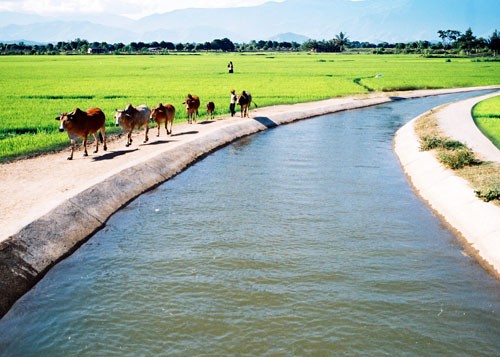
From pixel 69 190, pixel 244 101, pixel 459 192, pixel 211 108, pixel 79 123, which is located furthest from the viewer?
pixel 244 101

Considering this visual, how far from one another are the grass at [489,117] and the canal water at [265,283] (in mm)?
11349

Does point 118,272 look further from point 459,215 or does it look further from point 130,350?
point 459,215

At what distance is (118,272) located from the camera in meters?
11.2

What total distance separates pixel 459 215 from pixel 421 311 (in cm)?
588

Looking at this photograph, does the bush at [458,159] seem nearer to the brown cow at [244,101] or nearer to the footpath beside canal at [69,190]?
the footpath beside canal at [69,190]

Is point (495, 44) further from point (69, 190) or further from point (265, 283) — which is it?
point (265, 283)

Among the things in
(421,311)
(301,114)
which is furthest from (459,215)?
(301,114)

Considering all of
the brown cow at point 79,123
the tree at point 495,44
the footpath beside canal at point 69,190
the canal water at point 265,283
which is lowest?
the canal water at point 265,283

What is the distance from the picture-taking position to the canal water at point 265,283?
8.50m

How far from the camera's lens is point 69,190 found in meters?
14.8

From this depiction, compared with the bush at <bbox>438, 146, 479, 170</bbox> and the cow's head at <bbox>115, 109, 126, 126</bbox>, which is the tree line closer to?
the bush at <bbox>438, 146, 479, 170</bbox>

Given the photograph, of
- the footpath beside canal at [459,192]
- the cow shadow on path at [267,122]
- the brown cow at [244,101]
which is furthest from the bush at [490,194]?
the brown cow at [244,101]

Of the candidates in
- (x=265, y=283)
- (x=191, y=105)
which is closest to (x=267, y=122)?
(x=191, y=105)

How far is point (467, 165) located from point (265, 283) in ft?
37.3
